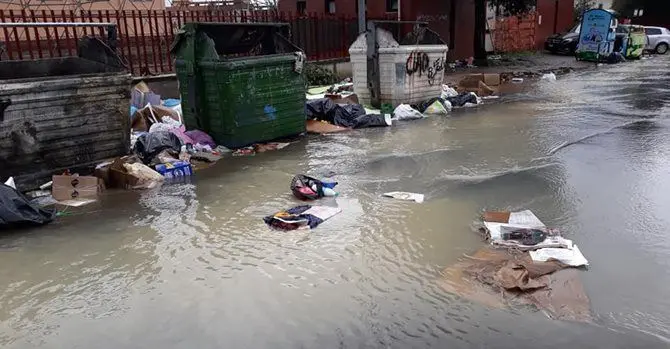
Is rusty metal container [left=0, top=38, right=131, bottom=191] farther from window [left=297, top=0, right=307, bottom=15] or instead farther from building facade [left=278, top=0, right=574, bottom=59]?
window [left=297, top=0, right=307, bottom=15]

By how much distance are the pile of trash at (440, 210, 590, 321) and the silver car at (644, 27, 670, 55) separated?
27866 millimetres

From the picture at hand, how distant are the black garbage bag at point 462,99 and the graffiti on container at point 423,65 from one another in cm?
64

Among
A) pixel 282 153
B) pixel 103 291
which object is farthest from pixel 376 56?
pixel 103 291

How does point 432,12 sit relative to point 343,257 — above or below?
above

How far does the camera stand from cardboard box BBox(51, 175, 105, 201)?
5.32 m

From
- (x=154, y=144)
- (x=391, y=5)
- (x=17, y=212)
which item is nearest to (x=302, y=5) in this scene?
(x=391, y=5)

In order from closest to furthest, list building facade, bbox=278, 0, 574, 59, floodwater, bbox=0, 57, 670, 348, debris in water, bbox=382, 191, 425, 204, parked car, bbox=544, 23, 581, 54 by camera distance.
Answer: floodwater, bbox=0, 57, 670, 348 < debris in water, bbox=382, 191, 425, 204 < building facade, bbox=278, 0, 574, 59 < parked car, bbox=544, 23, 581, 54

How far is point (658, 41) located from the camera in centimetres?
2697

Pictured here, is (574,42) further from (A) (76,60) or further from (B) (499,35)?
(A) (76,60)

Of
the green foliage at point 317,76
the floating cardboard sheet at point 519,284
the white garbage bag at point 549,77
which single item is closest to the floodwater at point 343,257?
the floating cardboard sheet at point 519,284

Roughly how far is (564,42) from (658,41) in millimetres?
6302

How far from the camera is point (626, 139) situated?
7359 mm

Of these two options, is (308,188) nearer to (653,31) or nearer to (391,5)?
(391,5)

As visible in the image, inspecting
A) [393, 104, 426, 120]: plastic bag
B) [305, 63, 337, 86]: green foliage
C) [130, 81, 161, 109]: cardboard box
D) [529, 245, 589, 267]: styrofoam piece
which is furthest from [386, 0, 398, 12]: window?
[529, 245, 589, 267]: styrofoam piece
